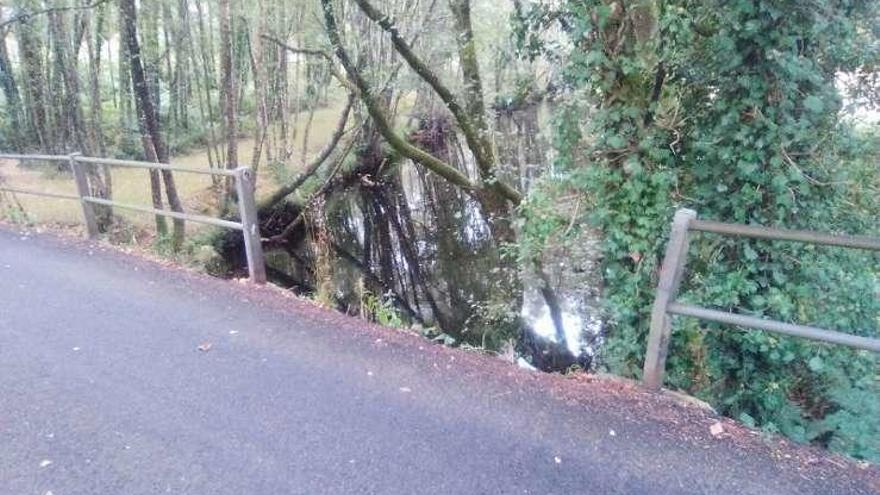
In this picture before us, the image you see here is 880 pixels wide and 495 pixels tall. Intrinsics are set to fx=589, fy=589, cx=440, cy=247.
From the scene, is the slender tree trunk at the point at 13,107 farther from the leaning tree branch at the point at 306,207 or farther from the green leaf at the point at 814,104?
the green leaf at the point at 814,104

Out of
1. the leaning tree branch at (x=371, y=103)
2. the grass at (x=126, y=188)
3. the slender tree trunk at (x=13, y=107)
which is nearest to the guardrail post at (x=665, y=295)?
the leaning tree branch at (x=371, y=103)

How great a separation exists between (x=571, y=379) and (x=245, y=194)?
336 centimetres

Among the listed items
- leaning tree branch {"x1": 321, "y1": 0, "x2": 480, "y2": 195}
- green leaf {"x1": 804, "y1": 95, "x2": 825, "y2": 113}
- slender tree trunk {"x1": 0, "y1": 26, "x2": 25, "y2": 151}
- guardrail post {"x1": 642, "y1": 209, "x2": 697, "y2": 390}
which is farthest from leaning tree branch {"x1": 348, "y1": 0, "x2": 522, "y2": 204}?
slender tree trunk {"x1": 0, "y1": 26, "x2": 25, "y2": 151}

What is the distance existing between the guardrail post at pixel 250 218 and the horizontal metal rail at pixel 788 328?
12.5ft

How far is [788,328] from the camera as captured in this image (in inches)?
123

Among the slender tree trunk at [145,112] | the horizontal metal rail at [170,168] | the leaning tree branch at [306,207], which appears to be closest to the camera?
the horizontal metal rail at [170,168]

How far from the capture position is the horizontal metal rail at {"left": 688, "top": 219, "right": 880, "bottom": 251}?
115 inches

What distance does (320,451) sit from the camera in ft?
10.4

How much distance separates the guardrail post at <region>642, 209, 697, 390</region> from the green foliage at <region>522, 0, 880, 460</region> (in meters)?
0.49

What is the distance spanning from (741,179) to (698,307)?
0.94m

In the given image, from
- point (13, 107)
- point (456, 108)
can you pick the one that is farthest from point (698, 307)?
point (13, 107)

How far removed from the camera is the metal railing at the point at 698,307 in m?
2.96

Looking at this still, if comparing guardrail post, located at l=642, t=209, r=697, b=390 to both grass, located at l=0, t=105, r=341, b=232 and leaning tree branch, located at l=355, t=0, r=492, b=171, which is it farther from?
grass, located at l=0, t=105, r=341, b=232

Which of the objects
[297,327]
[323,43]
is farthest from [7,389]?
[323,43]
